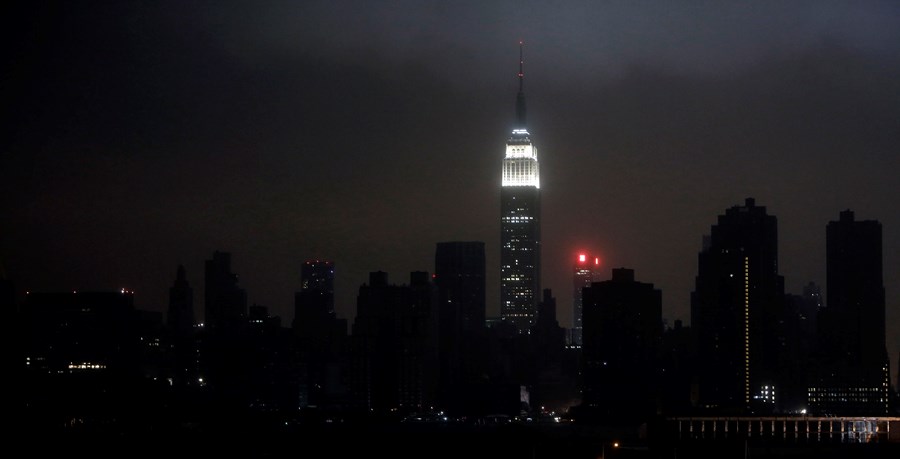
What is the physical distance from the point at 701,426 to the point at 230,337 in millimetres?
54841

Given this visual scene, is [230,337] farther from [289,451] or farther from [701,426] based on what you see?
[289,451]

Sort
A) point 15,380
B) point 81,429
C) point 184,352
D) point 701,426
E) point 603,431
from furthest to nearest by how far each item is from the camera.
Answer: point 184,352 → point 603,431 → point 701,426 → point 81,429 → point 15,380

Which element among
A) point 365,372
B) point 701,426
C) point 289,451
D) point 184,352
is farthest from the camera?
point 365,372

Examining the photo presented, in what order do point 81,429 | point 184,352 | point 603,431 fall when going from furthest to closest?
point 184,352 → point 603,431 → point 81,429

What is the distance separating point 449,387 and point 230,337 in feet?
78.0

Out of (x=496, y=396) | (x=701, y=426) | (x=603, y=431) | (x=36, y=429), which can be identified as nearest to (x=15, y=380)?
(x=36, y=429)

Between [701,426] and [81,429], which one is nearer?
[81,429]

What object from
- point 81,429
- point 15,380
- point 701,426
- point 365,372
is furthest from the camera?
point 365,372

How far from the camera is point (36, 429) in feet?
262

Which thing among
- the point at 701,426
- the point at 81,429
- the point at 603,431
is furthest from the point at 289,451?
the point at 603,431

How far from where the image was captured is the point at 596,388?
517ft

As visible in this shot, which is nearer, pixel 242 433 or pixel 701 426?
pixel 242 433

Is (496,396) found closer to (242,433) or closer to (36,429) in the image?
(242,433)

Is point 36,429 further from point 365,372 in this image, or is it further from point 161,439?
point 365,372
